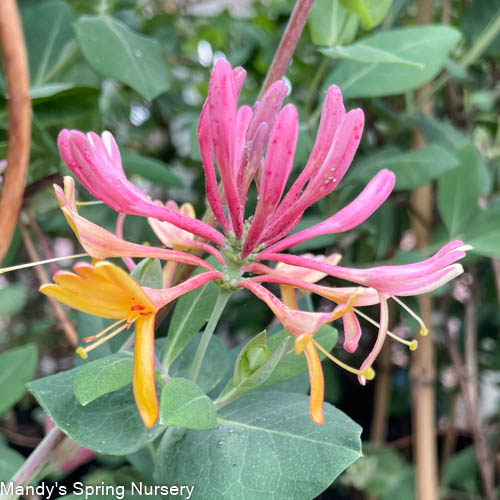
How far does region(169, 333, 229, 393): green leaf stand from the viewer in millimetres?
449

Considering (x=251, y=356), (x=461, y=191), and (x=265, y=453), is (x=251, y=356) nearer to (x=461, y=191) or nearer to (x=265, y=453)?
(x=265, y=453)

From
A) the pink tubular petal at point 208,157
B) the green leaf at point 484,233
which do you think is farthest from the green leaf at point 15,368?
the green leaf at point 484,233

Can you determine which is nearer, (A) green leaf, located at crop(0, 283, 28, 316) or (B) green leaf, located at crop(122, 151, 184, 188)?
(B) green leaf, located at crop(122, 151, 184, 188)

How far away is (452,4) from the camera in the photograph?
0.91m

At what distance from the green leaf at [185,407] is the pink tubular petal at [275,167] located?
0.09 meters

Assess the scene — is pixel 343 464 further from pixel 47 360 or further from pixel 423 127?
pixel 47 360

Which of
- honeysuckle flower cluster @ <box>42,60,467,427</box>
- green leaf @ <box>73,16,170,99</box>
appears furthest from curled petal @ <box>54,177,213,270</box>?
green leaf @ <box>73,16,170,99</box>

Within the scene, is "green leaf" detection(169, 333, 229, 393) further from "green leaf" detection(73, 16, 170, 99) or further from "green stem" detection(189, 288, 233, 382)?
"green leaf" detection(73, 16, 170, 99)

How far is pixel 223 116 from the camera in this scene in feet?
0.91

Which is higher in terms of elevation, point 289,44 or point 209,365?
point 289,44

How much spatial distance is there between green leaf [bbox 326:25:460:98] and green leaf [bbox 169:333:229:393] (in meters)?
0.28

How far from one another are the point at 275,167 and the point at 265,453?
18 cm

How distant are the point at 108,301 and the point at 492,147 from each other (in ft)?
2.49

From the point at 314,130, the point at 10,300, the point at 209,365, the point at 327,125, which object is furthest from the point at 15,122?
the point at 10,300
